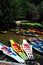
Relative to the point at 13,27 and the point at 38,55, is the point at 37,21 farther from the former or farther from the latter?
the point at 38,55

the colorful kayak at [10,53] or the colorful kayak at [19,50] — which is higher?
the colorful kayak at [10,53]

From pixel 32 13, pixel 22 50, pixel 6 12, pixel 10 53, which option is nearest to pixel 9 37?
pixel 6 12

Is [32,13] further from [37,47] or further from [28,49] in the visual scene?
[28,49]

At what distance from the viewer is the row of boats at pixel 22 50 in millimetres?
23562

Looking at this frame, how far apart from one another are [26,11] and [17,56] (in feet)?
69.3

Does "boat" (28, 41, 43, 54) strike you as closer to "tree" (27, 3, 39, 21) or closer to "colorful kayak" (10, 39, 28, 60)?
"colorful kayak" (10, 39, 28, 60)

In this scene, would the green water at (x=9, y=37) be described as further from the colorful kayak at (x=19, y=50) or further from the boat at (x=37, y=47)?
the boat at (x=37, y=47)

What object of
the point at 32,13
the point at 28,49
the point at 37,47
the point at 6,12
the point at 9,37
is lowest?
the point at 32,13

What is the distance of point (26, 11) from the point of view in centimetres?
4400

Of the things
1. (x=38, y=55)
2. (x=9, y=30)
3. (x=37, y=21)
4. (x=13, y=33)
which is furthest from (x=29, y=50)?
(x=37, y=21)

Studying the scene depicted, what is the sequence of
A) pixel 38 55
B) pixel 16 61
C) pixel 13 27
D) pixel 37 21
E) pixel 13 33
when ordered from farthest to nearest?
pixel 37 21 < pixel 13 27 < pixel 13 33 < pixel 38 55 < pixel 16 61

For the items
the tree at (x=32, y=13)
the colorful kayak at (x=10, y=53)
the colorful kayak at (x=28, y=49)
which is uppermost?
the colorful kayak at (x=10, y=53)

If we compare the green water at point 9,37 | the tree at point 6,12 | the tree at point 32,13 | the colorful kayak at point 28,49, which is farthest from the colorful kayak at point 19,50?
the tree at point 32,13

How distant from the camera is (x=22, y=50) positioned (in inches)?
1006
